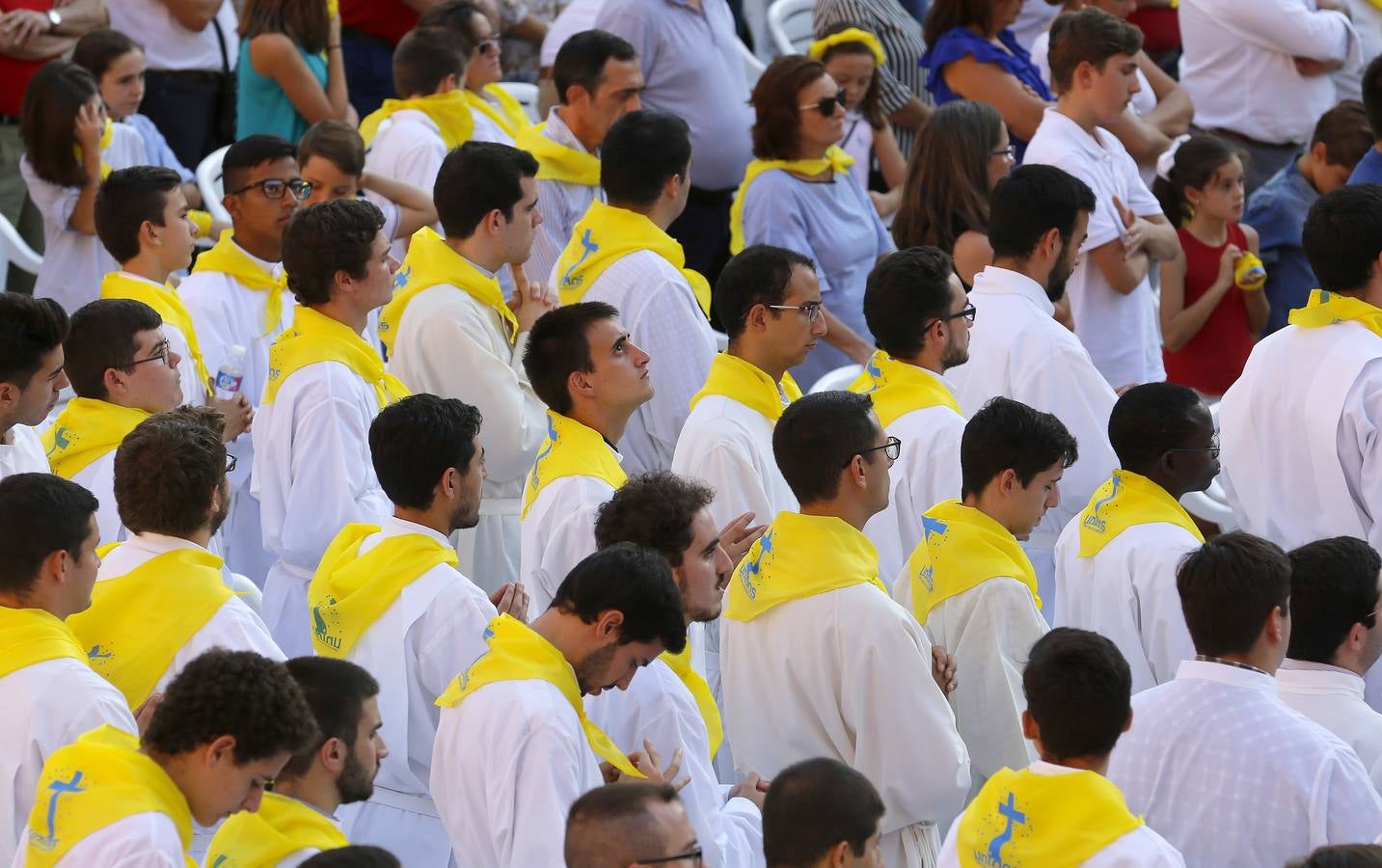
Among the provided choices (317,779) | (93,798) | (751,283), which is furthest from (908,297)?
(93,798)

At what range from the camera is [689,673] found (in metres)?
4.64

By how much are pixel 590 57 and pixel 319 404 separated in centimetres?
260

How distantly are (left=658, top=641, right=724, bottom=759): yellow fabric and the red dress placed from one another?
3.58 metres

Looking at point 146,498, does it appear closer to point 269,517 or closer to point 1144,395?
point 269,517

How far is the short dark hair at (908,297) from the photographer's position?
5.82 meters

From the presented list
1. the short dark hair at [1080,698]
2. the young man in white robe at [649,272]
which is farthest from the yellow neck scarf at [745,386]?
the short dark hair at [1080,698]

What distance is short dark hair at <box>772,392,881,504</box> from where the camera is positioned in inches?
186

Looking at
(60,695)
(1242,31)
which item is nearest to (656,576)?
(60,695)

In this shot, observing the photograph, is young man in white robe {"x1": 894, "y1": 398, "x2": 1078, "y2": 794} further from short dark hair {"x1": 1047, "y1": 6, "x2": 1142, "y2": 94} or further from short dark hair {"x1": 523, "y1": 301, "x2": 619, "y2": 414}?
short dark hair {"x1": 1047, "y1": 6, "x2": 1142, "y2": 94}

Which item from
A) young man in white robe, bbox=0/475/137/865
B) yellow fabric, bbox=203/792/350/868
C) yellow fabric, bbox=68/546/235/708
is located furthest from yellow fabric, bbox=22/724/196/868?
yellow fabric, bbox=68/546/235/708

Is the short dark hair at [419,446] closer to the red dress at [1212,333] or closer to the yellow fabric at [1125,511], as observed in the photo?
the yellow fabric at [1125,511]

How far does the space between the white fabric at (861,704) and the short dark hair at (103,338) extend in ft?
7.01

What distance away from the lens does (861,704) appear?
4477mm

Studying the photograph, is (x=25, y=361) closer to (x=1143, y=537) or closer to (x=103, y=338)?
(x=103, y=338)
